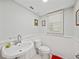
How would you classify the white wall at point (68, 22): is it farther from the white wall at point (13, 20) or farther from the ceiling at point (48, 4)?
the white wall at point (13, 20)

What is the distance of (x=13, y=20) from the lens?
8.34 feet

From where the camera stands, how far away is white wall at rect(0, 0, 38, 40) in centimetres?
224

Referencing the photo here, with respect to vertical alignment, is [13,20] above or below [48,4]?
below

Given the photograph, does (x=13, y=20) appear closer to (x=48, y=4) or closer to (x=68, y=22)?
(x=48, y=4)

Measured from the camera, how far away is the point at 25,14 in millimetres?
3035

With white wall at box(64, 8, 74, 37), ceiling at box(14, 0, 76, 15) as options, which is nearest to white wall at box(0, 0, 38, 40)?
ceiling at box(14, 0, 76, 15)

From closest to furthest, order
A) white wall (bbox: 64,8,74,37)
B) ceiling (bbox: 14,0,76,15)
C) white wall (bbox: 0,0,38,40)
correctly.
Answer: white wall (bbox: 0,0,38,40)
ceiling (bbox: 14,0,76,15)
white wall (bbox: 64,8,74,37)

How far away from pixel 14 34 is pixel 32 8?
113 centimetres

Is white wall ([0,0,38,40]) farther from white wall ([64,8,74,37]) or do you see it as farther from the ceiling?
white wall ([64,8,74,37])

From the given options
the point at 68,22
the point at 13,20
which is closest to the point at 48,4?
the point at 68,22

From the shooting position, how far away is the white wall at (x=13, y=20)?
2.24m

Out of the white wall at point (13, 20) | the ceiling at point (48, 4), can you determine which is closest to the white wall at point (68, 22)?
the ceiling at point (48, 4)

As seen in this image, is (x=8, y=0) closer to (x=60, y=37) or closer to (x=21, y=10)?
(x=21, y=10)

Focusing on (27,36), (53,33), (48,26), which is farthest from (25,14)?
(53,33)
